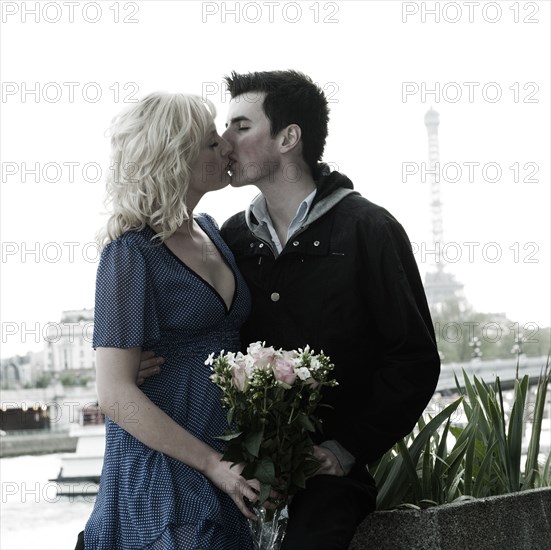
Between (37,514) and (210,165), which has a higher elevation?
(210,165)

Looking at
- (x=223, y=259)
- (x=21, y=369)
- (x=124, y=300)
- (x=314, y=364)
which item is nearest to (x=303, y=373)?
(x=314, y=364)

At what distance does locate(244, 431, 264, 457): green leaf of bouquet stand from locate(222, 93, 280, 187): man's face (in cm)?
79

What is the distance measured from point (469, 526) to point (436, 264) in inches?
1203

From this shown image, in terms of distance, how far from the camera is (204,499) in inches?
69.7

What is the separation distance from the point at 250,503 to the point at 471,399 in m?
1.34

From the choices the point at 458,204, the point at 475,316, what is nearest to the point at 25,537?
the point at 458,204

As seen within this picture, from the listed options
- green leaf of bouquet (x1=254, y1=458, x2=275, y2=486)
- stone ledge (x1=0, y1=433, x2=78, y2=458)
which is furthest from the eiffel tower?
green leaf of bouquet (x1=254, y1=458, x2=275, y2=486)

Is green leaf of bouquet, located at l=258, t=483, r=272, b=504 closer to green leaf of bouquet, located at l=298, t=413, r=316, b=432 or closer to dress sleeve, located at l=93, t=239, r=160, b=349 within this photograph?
green leaf of bouquet, located at l=298, t=413, r=316, b=432

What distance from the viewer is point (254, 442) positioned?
1.66m

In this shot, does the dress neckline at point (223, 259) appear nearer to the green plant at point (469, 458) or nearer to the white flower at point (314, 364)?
the white flower at point (314, 364)

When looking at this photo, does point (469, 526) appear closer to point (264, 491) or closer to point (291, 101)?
point (264, 491)

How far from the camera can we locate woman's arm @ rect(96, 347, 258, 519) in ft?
5.74

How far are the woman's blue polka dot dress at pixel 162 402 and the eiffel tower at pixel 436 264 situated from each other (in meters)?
26.7

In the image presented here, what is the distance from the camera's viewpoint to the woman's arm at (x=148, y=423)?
1748 mm
